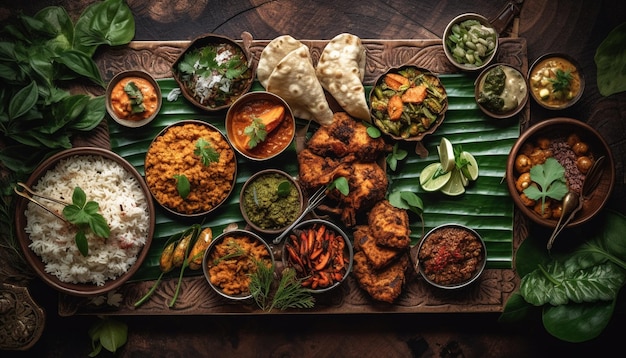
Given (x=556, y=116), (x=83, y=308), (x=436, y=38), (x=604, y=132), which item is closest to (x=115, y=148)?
(x=83, y=308)

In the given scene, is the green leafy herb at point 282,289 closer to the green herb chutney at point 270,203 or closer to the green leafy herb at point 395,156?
the green herb chutney at point 270,203

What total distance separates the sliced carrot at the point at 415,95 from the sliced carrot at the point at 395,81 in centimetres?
10

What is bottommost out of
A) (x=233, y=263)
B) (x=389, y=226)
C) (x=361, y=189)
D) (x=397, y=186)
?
(x=233, y=263)

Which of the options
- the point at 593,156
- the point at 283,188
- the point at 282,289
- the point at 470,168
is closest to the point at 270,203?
the point at 283,188

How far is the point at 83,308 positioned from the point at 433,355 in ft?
9.62

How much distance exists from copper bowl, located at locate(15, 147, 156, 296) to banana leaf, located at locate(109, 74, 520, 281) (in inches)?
7.2

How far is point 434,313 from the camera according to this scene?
4.47m

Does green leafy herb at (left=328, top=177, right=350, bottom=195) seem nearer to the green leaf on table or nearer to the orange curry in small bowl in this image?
the orange curry in small bowl

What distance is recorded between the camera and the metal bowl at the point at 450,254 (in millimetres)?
4047

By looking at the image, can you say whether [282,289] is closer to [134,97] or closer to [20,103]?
[134,97]

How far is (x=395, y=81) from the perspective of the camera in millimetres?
4180

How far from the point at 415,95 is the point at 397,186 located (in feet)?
2.46

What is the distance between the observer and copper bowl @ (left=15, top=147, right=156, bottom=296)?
13.0 feet

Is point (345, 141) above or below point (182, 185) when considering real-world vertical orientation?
above
